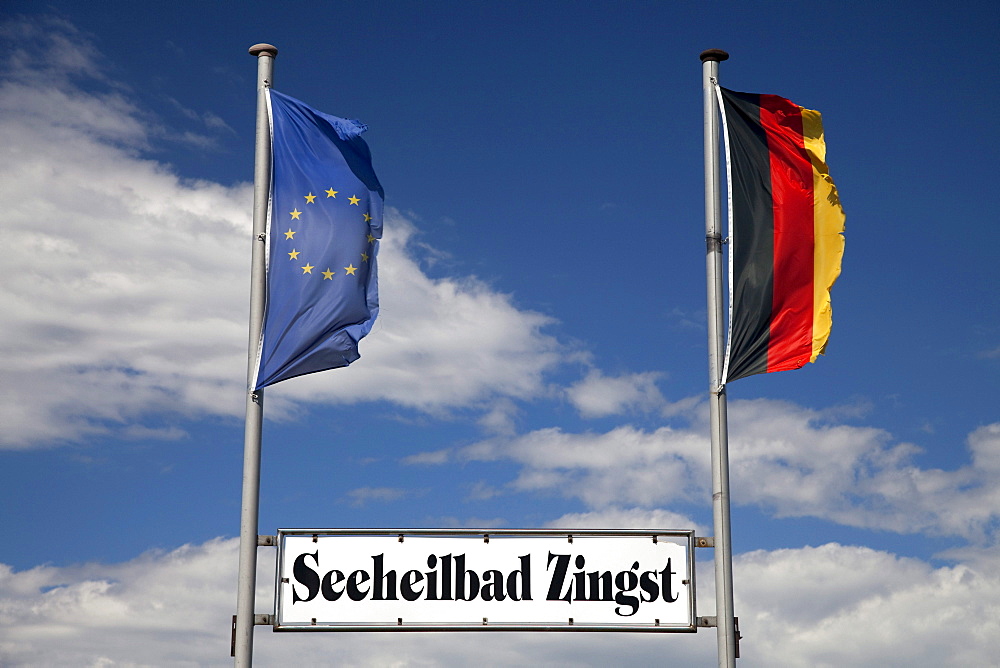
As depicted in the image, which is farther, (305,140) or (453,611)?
(305,140)

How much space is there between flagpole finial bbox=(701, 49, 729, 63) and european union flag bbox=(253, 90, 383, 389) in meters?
5.36

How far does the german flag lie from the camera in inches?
674

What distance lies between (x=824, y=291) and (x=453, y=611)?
7003 millimetres

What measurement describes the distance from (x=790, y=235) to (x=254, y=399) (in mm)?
8057

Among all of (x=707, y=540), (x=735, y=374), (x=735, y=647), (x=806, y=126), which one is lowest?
(x=735, y=647)

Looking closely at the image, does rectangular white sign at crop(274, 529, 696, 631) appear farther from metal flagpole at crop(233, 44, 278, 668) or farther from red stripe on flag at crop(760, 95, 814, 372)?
red stripe on flag at crop(760, 95, 814, 372)

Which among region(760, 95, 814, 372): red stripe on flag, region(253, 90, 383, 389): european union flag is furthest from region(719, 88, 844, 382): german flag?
region(253, 90, 383, 389): european union flag

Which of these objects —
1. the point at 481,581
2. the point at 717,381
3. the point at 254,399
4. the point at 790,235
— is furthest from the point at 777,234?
the point at 254,399

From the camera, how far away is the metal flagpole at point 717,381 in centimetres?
1650

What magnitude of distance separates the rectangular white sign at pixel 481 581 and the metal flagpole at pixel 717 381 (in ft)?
1.60

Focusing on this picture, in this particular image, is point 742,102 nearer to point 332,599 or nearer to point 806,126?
point 806,126

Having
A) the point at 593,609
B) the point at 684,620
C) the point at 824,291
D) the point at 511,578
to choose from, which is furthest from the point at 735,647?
the point at 824,291

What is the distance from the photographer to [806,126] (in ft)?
59.9

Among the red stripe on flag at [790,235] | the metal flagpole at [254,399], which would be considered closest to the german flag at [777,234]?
the red stripe on flag at [790,235]
